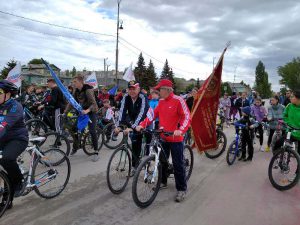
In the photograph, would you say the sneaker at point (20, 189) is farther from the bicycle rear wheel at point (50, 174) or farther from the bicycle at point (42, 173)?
the bicycle rear wheel at point (50, 174)

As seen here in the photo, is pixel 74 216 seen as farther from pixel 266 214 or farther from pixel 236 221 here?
pixel 266 214

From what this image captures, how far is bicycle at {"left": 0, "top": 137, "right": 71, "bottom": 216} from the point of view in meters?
4.39

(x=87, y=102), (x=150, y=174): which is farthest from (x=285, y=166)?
(x=87, y=102)

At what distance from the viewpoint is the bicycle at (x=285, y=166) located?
604 centimetres

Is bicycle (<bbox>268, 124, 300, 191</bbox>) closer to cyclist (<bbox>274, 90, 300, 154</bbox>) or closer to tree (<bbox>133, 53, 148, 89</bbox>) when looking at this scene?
cyclist (<bbox>274, 90, 300, 154</bbox>)

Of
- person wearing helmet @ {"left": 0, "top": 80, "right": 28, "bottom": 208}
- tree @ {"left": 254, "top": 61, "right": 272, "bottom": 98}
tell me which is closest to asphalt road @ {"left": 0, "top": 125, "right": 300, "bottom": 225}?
person wearing helmet @ {"left": 0, "top": 80, "right": 28, "bottom": 208}

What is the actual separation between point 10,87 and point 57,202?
197cm

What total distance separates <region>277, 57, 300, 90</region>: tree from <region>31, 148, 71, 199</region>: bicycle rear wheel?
329 ft

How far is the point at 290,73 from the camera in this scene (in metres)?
99.6

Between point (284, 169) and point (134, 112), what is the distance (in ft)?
10.6

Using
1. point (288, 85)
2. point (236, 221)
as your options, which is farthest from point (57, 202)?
point (288, 85)

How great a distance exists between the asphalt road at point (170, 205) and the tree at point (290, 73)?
98242 mm

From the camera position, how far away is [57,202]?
4.92 m

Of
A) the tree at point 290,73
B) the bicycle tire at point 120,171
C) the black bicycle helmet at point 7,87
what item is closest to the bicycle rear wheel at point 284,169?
the bicycle tire at point 120,171
